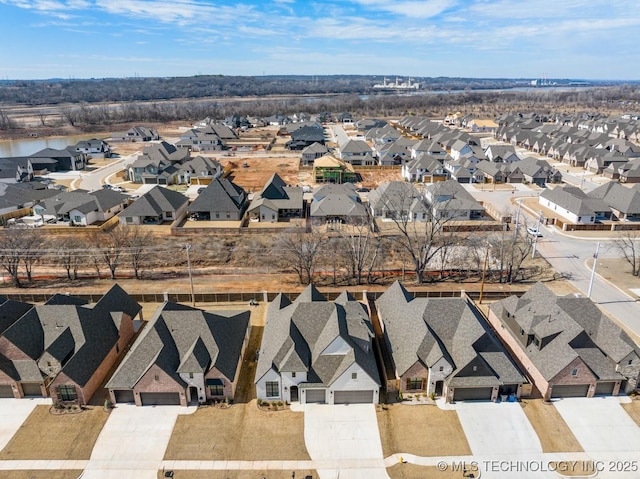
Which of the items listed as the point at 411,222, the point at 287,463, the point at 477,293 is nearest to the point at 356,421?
the point at 287,463

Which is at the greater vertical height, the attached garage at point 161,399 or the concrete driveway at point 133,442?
the attached garage at point 161,399

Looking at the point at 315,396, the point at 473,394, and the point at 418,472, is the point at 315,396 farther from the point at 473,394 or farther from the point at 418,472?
the point at 473,394

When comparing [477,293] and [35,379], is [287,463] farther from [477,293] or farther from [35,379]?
[477,293]

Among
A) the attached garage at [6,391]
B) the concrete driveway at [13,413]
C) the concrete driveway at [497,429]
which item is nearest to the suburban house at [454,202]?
the concrete driveway at [497,429]

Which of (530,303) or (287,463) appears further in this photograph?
(530,303)

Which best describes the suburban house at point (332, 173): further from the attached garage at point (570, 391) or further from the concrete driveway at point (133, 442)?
the concrete driveway at point (133, 442)

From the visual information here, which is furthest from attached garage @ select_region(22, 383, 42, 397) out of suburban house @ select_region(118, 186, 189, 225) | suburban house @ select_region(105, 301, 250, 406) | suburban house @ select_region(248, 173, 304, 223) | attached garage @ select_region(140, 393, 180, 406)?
suburban house @ select_region(248, 173, 304, 223)
